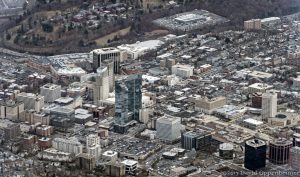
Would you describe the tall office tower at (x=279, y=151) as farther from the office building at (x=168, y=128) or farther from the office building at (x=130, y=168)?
the office building at (x=130, y=168)

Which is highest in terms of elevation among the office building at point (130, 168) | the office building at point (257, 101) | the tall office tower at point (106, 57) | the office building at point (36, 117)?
the tall office tower at point (106, 57)

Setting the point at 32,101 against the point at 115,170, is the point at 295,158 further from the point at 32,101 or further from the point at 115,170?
the point at 32,101

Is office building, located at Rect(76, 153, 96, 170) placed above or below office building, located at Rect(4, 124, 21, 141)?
below

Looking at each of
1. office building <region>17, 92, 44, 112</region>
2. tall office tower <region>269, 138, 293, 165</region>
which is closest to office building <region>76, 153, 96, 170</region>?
office building <region>17, 92, 44, 112</region>

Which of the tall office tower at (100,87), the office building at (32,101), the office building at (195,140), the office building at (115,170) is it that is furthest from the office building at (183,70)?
the office building at (115,170)

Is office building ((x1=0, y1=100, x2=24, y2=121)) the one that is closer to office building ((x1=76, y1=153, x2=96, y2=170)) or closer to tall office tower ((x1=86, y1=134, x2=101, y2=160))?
tall office tower ((x1=86, y1=134, x2=101, y2=160))

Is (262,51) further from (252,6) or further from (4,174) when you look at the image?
(4,174)
